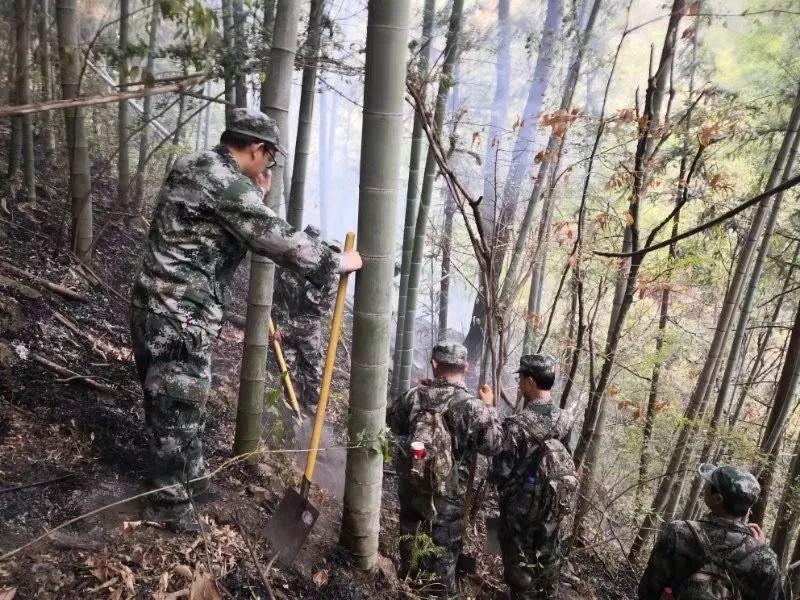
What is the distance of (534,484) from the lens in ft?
12.4

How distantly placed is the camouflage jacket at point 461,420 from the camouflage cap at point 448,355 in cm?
15

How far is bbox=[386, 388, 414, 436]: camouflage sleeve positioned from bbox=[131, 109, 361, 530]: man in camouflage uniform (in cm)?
136

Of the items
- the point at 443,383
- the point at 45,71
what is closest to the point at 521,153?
the point at 45,71

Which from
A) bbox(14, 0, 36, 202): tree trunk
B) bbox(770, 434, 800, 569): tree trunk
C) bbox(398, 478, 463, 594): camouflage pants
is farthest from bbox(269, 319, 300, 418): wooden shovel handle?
bbox(770, 434, 800, 569): tree trunk

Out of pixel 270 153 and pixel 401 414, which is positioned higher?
pixel 270 153

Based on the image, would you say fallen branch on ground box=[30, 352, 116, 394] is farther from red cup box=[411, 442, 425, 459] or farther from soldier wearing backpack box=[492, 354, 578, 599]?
soldier wearing backpack box=[492, 354, 578, 599]

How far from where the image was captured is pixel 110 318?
5.13 metres

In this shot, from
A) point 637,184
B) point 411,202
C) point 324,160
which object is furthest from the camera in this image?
point 324,160

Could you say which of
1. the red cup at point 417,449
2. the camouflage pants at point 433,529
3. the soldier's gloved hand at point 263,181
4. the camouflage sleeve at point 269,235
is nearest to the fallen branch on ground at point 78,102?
the camouflage sleeve at point 269,235

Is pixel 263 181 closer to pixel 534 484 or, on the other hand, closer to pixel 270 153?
pixel 270 153

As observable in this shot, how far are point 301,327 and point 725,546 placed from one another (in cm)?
467

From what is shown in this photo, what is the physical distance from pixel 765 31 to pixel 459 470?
5.95 m

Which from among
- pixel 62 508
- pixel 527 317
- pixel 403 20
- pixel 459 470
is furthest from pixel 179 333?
pixel 527 317

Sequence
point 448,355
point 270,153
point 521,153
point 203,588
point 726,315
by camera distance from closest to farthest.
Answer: point 203,588
point 270,153
point 448,355
point 726,315
point 521,153
